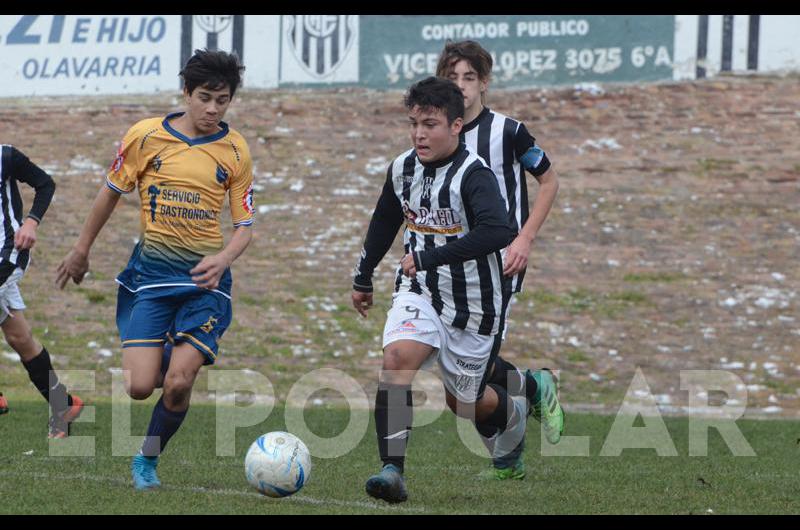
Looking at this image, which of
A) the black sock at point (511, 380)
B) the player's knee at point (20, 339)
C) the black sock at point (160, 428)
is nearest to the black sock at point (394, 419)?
the black sock at point (160, 428)

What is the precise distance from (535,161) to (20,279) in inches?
142

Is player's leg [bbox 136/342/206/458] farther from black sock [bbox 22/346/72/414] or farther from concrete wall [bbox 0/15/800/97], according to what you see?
concrete wall [bbox 0/15/800/97]

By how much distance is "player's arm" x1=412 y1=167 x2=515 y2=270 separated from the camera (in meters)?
5.49

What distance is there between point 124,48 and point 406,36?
426 cm

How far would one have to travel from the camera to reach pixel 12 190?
8148 mm

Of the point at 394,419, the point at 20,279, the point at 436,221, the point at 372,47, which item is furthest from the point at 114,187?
the point at 372,47

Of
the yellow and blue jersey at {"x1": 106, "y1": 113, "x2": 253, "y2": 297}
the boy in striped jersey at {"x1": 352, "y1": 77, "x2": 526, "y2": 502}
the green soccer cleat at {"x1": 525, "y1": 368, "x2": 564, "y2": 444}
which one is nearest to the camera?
the boy in striped jersey at {"x1": 352, "y1": 77, "x2": 526, "y2": 502}

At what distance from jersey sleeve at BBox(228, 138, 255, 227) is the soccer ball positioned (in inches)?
51.1

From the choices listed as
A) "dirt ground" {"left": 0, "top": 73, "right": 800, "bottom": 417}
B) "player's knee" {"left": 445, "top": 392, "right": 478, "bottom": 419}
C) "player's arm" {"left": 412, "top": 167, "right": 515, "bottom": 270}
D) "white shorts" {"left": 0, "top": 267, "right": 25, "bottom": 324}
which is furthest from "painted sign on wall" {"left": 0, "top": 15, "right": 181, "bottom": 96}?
"player's arm" {"left": 412, "top": 167, "right": 515, "bottom": 270}

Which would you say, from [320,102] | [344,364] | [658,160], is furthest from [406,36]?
[344,364]

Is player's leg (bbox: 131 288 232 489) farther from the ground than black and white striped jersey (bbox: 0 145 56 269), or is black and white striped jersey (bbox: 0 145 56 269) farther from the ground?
Answer: black and white striped jersey (bbox: 0 145 56 269)

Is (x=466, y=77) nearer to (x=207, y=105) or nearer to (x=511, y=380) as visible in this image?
(x=207, y=105)

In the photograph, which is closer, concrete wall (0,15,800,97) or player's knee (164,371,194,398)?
player's knee (164,371,194,398)

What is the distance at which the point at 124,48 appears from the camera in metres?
18.4
